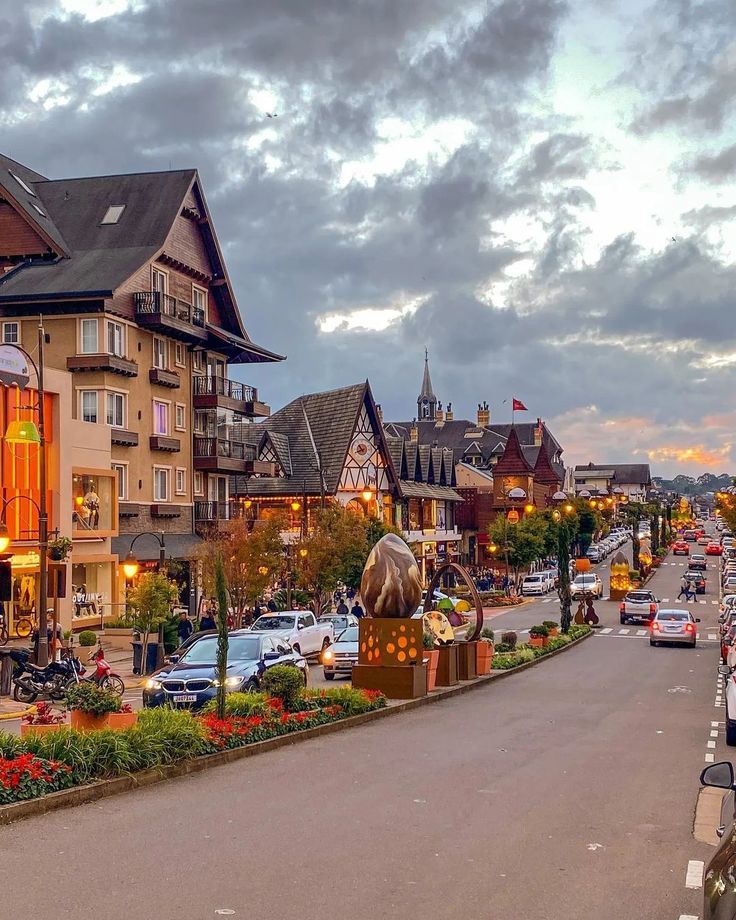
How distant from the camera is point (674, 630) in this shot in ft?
146

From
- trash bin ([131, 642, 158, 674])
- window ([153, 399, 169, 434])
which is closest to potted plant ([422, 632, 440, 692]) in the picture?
trash bin ([131, 642, 158, 674])

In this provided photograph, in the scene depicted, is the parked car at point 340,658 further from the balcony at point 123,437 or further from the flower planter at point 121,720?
the balcony at point 123,437

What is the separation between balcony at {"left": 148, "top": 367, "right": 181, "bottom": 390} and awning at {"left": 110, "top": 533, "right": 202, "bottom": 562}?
655 centimetres

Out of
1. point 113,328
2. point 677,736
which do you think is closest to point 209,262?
point 113,328

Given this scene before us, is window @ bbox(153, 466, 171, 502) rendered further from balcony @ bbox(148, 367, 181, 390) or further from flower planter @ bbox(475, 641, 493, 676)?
flower planter @ bbox(475, 641, 493, 676)

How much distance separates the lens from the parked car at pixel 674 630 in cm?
4462

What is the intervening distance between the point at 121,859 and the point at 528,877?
3439mm

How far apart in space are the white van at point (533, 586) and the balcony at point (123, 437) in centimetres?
3957

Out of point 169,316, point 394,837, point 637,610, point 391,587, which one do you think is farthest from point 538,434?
point 394,837

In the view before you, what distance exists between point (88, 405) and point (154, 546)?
6.50m

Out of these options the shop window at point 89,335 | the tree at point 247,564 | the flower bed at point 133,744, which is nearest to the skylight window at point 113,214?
the shop window at point 89,335

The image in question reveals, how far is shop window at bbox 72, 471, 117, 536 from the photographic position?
41062 mm

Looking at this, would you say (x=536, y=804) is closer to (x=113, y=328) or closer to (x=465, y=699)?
(x=465, y=699)

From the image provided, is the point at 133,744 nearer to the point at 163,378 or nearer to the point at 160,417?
the point at 163,378
